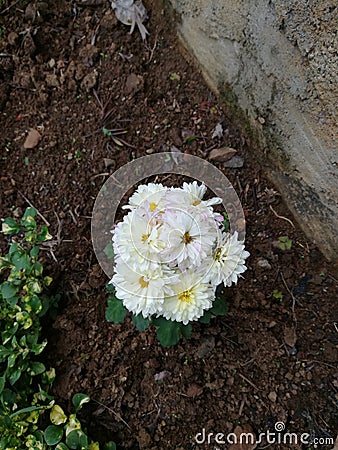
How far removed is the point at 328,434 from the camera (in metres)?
1.61

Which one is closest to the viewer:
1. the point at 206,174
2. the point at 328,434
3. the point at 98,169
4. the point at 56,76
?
the point at 328,434

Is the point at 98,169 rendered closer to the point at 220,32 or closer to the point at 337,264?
the point at 220,32

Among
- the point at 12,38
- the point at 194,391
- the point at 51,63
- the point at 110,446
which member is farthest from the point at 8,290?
the point at 12,38

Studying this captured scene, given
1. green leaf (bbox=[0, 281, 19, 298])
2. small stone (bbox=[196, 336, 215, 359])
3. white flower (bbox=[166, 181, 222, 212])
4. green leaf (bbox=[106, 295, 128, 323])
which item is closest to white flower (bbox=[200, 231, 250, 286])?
white flower (bbox=[166, 181, 222, 212])

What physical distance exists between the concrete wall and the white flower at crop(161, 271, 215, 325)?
26.7 inches

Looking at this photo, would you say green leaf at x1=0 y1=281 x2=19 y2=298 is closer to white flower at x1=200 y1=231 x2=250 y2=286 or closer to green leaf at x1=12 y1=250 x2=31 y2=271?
green leaf at x1=12 y1=250 x2=31 y2=271

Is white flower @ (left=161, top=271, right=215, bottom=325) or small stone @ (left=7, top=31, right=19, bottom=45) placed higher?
white flower @ (left=161, top=271, right=215, bottom=325)

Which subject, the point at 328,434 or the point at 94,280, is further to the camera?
the point at 94,280

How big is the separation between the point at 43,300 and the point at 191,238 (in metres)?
0.80

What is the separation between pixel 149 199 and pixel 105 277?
674mm

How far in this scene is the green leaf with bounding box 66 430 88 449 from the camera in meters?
1.51

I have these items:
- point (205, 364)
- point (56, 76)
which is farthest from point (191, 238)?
point (56, 76)

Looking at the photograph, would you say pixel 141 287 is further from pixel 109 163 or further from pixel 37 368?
pixel 109 163

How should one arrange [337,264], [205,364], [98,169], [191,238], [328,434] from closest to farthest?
[191,238] < [328,434] < [205,364] < [337,264] < [98,169]
